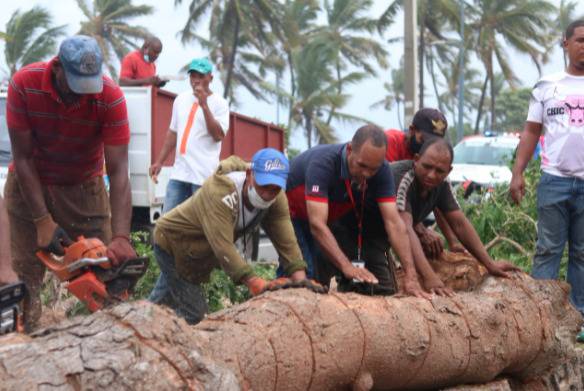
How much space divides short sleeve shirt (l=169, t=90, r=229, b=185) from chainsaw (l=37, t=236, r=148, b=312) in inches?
116

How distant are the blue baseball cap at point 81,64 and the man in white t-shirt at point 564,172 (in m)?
3.10

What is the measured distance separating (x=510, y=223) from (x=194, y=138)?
283cm

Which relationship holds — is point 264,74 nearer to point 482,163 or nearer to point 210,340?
point 482,163

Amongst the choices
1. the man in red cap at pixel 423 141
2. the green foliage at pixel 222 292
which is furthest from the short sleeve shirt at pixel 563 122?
the green foliage at pixel 222 292

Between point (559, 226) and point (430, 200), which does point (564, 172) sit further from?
point (430, 200)

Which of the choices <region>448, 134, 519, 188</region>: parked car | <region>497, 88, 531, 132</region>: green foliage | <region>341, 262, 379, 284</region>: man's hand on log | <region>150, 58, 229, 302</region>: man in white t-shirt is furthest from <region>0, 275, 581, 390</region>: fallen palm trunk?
<region>497, 88, 531, 132</region>: green foliage

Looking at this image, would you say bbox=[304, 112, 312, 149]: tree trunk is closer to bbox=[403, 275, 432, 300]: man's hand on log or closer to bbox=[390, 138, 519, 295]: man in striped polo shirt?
bbox=[390, 138, 519, 295]: man in striped polo shirt

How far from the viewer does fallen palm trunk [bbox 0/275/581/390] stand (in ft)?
9.39

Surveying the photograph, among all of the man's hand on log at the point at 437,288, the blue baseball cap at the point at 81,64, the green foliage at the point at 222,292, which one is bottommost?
the green foliage at the point at 222,292

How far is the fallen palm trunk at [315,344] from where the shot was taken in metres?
2.86

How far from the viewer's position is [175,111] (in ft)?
25.1

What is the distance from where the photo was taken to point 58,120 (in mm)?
4859

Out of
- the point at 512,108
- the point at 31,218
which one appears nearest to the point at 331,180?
the point at 31,218

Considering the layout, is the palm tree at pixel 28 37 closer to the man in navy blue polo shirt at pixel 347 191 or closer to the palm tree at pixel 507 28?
the palm tree at pixel 507 28
